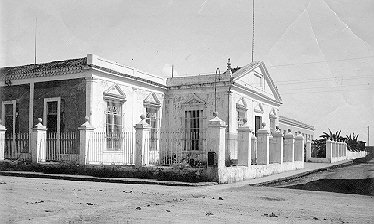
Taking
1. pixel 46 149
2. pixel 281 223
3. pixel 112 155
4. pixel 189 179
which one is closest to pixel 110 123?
pixel 112 155

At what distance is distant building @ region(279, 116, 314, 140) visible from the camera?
35.9m

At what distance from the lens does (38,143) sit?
49.9 feet

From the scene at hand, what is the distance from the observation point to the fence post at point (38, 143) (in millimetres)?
15133

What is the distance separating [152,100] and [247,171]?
267 inches

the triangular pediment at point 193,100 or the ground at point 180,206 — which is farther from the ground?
the triangular pediment at point 193,100

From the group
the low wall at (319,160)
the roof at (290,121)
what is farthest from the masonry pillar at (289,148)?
the roof at (290,121)

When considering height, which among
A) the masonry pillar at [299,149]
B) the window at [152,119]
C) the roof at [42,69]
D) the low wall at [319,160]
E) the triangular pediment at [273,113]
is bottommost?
the low wall at [319,160]

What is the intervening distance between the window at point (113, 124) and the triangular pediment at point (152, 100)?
1812 millimetres

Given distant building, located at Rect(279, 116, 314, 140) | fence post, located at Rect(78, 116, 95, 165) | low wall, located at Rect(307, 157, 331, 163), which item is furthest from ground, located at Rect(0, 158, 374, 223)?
distant building, located at Rect(279, 116, 314, 140)

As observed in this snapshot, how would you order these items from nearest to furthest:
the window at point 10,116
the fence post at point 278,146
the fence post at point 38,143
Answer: the fence post at point 38,143 < the fence post at point 278,146 < the window at point 10,116

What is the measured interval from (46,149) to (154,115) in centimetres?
541

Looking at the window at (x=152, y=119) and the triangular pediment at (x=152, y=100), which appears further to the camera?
the window at (x=152, y=119)

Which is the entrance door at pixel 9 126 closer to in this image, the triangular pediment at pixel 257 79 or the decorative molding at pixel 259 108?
the triangular pediment at pixel 257 79

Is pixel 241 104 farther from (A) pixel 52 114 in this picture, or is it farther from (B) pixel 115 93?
(A) pixel 52 114
